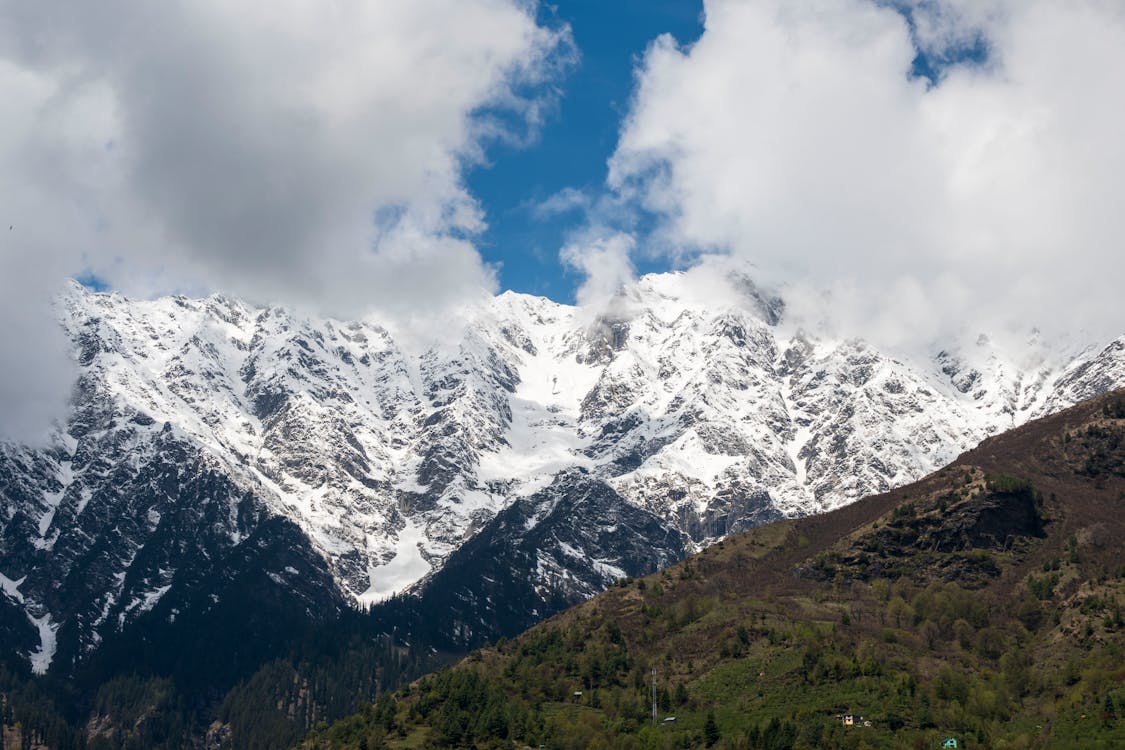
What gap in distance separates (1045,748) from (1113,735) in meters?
9.52

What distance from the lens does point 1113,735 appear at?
650ft

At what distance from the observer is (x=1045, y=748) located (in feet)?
655
